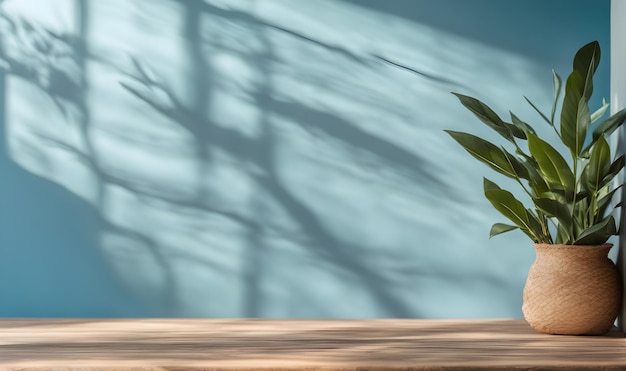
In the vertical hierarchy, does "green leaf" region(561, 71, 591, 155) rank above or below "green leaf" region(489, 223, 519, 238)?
above

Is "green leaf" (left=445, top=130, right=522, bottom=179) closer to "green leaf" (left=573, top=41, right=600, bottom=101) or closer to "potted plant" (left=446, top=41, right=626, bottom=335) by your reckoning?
"potted plant" (left=446, top=41, right=626, bottom=335)

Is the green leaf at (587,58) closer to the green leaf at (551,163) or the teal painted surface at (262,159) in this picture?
the green leaf at (551,163)

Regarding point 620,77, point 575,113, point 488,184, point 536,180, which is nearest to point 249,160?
point 488,184

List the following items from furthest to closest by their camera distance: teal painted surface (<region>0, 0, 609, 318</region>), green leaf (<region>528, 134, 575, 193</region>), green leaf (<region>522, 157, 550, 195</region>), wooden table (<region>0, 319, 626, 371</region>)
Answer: teal painted surface (<region>0, 0, 609, 318</region>) < green leaf (<region>522, 157, 550, 195</region>) < green leaf (<region>528, 134, 575, 193</region>) < wooden table (<region>0, 319, 626, 371</region>)

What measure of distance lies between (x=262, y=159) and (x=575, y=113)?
0.99m

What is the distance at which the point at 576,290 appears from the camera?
6.22ft

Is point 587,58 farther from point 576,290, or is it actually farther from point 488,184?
point 576,290

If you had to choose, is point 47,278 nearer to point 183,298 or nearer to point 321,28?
point 183,298

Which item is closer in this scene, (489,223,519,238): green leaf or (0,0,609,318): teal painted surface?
(489,223,519,238): green leaf

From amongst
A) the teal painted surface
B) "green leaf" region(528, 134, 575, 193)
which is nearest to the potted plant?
"green leaf" region(528, 134, 575, 193)

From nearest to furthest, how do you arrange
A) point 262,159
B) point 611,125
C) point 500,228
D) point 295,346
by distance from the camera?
1. point 295,346
2. point 611,125
3. point 500,228
4. point 262,159

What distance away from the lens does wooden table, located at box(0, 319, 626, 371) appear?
1.57 metres

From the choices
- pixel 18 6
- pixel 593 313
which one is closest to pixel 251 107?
pixel 18 6

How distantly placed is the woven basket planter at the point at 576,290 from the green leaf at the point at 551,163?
0.56 feet
